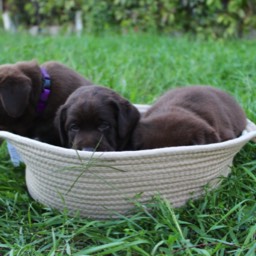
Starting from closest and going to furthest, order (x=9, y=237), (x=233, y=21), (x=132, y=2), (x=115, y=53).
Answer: (x=9, y=237) < (x=115, y=53) < (x=233, y=21) < (x=132, y=2)

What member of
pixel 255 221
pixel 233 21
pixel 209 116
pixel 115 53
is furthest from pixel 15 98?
pixel 233 21

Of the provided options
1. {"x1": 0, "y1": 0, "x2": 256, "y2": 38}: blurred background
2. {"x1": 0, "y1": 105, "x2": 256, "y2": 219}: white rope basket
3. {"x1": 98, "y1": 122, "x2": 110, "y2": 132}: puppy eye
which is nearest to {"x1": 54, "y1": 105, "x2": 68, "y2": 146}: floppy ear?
{"x1": 98, "y1": 122, "x2": 110, "y2": 132}: puppy eye

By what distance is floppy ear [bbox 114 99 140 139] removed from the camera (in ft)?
9.66

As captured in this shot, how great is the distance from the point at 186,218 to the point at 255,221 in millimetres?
373

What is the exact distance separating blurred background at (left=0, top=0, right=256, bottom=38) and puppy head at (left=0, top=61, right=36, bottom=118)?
231 inches

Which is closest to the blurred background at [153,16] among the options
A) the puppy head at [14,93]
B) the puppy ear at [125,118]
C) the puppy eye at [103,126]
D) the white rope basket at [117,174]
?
the puppy head at [14,93]

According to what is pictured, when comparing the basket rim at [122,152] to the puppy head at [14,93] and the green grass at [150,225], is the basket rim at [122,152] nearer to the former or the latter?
the green grass at [150,225]

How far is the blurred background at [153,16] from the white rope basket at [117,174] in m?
6.38

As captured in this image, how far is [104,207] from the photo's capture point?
261cm

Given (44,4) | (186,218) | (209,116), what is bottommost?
(44,4)

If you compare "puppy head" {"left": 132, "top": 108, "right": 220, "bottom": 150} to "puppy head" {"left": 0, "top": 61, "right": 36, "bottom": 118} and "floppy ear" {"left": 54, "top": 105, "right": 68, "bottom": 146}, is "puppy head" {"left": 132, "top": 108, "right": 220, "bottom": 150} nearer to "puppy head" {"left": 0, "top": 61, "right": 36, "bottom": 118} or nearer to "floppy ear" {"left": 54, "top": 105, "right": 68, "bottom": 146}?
"floppy ear" {"left": 54, "top": 105, "right": 68, "bottom": 146}

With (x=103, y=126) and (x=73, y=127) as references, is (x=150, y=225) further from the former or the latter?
(x=73, y=127)

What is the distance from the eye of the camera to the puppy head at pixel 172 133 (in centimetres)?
295

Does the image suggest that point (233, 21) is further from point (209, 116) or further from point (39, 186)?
point (39, 186)
